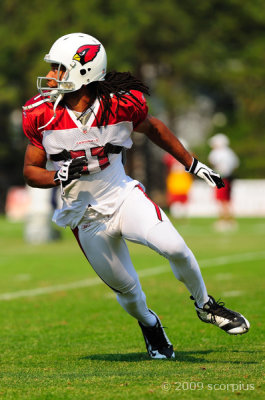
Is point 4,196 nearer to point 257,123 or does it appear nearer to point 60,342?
point 257,123

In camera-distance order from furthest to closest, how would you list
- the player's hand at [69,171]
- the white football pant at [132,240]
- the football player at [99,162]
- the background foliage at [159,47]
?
the background foliage at [159,47]
the football player at [99,162]
the white football pant at [132,240]
the player's hand at [69,171]

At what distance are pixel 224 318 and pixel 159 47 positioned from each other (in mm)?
40628

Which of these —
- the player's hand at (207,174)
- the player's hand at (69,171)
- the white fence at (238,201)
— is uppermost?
the player's hand at (69,171)

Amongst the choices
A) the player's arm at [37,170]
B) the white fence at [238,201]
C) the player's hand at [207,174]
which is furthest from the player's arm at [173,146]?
the white fence at [238,201]

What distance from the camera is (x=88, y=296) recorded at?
1066cm

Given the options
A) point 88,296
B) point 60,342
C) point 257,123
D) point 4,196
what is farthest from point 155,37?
point 60,342

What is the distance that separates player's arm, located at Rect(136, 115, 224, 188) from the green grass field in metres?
1.21

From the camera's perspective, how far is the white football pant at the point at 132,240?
240 inches

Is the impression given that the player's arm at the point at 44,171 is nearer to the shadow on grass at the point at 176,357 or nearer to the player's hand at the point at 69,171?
the player's hand at the point at 69,171

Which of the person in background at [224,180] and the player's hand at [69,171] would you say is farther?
the person in background at [224,180]

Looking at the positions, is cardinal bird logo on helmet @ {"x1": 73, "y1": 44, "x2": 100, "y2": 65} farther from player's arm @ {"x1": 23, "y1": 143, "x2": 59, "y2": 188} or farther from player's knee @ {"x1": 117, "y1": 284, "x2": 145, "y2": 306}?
player's knee @ {"x1": 117, "y1": 284, "x2": 145, "y2": 306}

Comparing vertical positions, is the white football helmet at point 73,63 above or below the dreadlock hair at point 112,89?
above

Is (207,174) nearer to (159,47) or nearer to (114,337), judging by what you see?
(114,337)

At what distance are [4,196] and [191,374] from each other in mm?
40386
